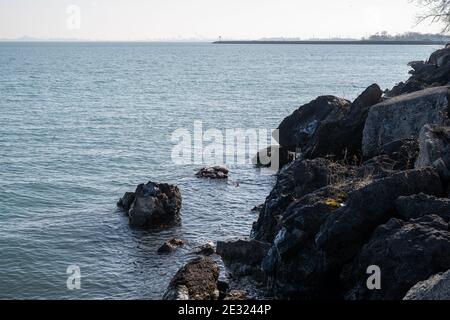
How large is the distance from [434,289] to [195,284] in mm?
9817

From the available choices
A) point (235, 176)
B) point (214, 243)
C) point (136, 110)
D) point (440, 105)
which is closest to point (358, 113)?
point (440, 105)

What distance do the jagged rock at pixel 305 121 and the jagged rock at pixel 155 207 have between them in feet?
37.0

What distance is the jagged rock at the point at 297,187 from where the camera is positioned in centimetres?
2384

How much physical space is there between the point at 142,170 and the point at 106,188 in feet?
19.8

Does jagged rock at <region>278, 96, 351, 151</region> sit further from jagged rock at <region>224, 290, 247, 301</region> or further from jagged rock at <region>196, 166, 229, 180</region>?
jagged rock at <region>224, 290, 247, 301</region>

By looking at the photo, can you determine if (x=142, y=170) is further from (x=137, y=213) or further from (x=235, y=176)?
(x=137, y=213)

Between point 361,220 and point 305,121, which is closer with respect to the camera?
point 361,220

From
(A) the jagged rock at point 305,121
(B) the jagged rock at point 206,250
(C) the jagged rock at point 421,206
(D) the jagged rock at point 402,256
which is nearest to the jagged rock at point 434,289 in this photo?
(D) the jagged rock at point 402,256

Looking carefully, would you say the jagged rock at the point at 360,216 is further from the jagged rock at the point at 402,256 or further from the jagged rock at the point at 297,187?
the jagged rock at the point at 297,187

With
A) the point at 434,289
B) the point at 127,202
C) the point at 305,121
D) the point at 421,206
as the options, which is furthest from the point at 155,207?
the point at 434,289

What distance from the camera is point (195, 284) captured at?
64.9 ft

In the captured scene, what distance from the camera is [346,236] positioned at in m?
16.4

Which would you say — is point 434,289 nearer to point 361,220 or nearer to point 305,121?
point 361,220

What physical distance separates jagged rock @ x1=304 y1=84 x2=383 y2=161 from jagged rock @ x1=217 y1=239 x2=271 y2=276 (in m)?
7.12
